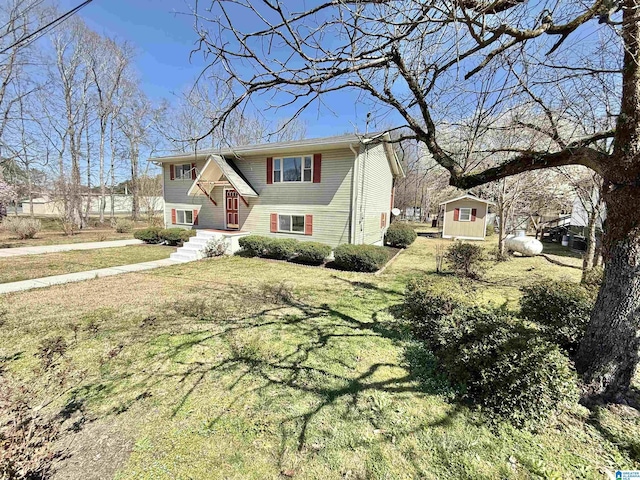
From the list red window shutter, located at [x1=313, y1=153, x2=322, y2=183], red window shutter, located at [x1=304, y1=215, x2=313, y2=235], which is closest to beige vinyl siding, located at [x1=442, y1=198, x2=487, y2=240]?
red window shutter, located at [x1=304, y1=215, x2=313, y2=235]

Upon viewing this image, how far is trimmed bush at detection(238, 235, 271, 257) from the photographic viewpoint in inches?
459

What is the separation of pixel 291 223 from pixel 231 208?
3.95 metres

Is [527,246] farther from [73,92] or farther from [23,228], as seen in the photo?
[73,92]

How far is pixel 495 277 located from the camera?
9.02 m

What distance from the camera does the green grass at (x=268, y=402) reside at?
226cm

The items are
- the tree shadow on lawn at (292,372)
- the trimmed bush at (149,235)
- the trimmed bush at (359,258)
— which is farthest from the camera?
the trimmed bush at (149,235)

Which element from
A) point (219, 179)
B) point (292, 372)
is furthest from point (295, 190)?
point (292, 372)

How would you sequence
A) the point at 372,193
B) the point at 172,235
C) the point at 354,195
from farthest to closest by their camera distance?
the point at 172,235
the point at 372,193
the point at 354,195

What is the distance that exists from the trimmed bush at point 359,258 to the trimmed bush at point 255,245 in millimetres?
3418

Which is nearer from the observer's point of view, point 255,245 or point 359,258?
point 359,258

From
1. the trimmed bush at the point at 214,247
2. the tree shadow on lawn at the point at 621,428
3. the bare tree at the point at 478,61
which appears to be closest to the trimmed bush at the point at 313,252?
the trimmed bush at the point at 214,247

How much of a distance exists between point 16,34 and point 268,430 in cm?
2462

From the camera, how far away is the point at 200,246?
11984mm

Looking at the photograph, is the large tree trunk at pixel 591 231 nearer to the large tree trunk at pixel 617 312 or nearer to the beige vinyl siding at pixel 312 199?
the large tree trunk at pixel 617 312
